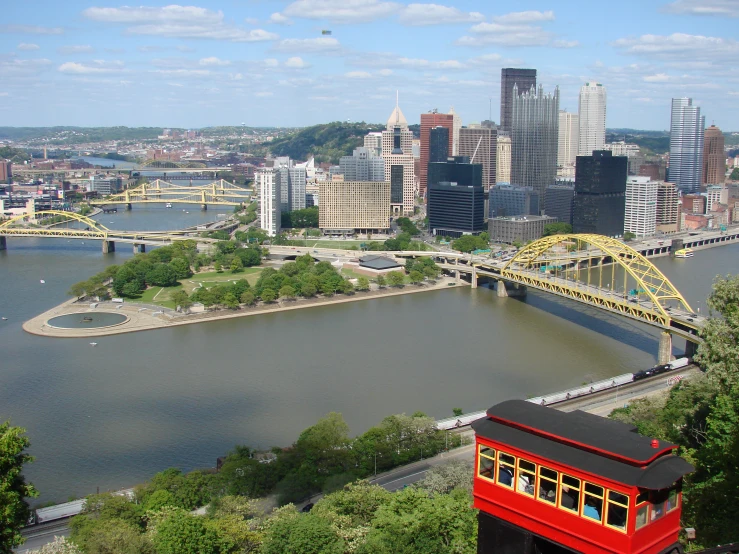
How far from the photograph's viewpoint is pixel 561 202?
35.8m

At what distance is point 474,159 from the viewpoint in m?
46.5

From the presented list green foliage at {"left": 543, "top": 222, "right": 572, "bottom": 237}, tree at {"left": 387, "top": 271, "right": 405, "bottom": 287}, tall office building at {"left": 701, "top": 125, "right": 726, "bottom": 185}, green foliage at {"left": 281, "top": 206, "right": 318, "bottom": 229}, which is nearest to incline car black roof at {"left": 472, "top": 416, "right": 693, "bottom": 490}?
tree at {"left": 387, "top": 271, "right": 405, "bottom": 287}

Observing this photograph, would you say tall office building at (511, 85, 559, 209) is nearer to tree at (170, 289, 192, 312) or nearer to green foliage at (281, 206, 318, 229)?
green foliage at (281, 206, 318, 229)

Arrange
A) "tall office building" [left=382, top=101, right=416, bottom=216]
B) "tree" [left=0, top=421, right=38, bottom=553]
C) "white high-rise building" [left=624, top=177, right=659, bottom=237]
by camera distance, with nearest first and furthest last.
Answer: "tree" [left=0, top=421, right=38, bottom=553] → "white high-rise building" [left=624, top=177, right=659, bottom=237] → "tall office building" [left=382, top=101, right=416, bottom=216]

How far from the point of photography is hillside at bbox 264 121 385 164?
74938mm

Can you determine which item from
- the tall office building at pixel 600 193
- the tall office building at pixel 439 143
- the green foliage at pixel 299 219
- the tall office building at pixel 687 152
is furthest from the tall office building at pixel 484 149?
the tall office building at pixel 600 193

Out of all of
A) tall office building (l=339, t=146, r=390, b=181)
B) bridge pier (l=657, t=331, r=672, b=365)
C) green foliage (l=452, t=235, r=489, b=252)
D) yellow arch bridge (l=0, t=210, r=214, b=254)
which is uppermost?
tall office building (l=339, t=146, r=390, b=181)

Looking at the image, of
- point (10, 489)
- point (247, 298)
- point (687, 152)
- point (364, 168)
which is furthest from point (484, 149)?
point (10, 489)

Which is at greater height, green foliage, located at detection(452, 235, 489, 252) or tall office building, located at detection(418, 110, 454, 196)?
tall office building, located at detection(418, 110, 454, 196)

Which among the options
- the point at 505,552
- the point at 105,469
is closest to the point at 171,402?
the point at 105,469

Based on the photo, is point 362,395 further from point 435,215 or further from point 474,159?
point 474,159

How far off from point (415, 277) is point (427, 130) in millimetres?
30264

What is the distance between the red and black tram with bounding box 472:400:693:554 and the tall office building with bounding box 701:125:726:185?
A: 5103 cm

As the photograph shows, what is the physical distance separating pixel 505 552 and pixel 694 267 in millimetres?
25860
